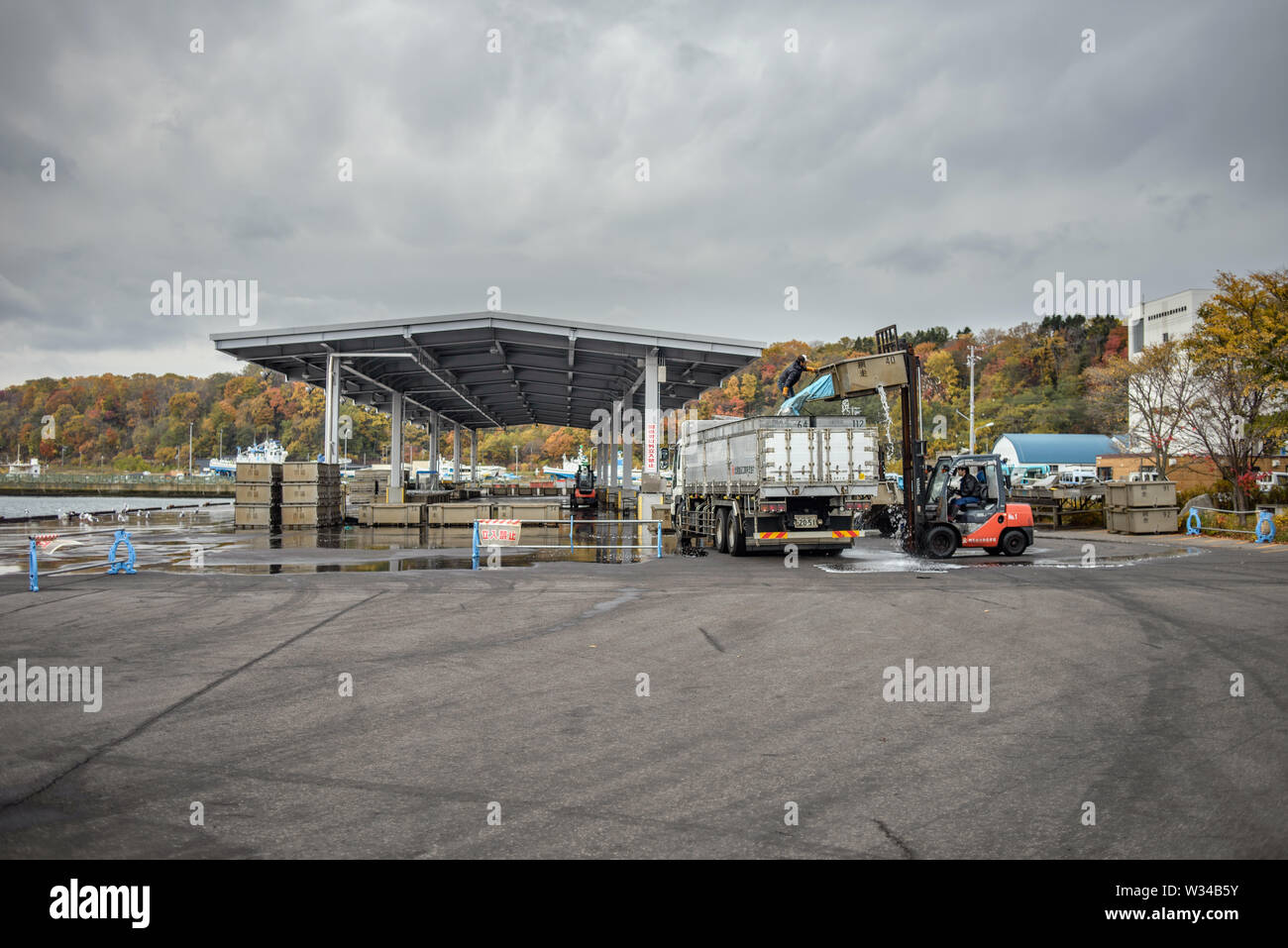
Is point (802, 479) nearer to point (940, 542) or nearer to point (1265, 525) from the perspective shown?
point (940, 542)

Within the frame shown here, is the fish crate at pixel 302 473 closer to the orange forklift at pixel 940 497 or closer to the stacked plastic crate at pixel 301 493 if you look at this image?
the stacked plastic crate at pixel 301 493

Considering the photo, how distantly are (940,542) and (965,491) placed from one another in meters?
1.50

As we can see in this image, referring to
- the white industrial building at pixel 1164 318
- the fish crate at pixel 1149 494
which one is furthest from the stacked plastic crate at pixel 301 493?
the white industrial building at pixel 1164 318

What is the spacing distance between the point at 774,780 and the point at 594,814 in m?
1.13

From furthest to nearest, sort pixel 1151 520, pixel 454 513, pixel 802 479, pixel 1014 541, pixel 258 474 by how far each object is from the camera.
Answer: pixel 454 513, pixel 258 474, pixel 1151 520, pixel 1014 541, pixel 802 479

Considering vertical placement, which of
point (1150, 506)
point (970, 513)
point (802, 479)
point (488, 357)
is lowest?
point (1150, 506)

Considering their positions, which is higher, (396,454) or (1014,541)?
(396,454)

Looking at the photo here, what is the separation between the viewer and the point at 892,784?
4.65m

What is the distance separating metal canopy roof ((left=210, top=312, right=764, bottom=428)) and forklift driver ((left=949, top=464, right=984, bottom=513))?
8.58 metres

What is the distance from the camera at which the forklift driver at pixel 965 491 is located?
62.6 ft

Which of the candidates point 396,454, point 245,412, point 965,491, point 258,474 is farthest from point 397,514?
point 245,412

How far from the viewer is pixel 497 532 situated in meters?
18.1

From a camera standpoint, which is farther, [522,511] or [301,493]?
[522,511]

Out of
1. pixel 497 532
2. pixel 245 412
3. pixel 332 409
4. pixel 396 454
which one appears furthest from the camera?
pixel 245 412
